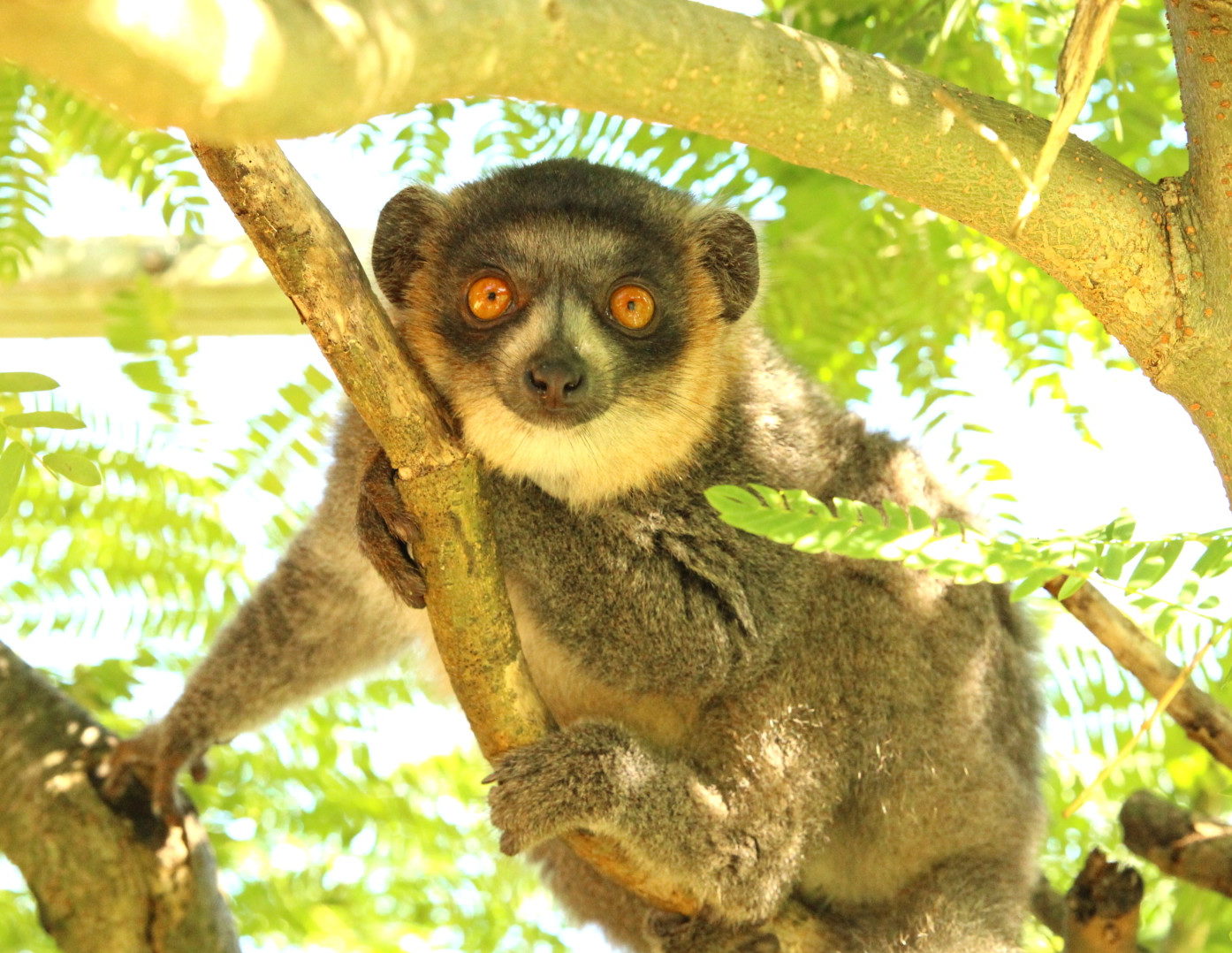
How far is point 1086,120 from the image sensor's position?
273 inches

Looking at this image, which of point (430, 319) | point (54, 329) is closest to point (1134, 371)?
point (430, 319)

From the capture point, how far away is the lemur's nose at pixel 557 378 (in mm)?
5578

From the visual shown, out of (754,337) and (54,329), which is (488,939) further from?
(54,329)

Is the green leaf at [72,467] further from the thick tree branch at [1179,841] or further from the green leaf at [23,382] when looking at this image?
the thick tree branch at [1179,841]

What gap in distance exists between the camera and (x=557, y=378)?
5566 mm

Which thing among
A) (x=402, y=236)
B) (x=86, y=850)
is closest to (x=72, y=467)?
(x=402, y=236)

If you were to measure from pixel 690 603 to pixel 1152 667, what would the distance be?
7.82 feet

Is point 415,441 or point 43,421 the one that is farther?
point 415,441

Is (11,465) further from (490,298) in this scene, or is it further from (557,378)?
(490,298)

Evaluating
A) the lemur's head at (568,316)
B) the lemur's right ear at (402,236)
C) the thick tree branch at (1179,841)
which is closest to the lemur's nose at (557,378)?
the lemur's head at (568,316)

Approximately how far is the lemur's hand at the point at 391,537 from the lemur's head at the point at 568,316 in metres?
0.90

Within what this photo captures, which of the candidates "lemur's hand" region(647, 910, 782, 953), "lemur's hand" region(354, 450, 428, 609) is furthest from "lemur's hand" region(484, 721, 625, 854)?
"lemur's hand" region(647, 910, 782, 953)

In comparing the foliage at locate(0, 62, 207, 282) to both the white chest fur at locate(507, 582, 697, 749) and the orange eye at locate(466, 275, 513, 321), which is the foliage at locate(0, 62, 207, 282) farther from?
the white chest fur at locate(507, 582, 697, 749)

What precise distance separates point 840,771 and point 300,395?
3.75 m
